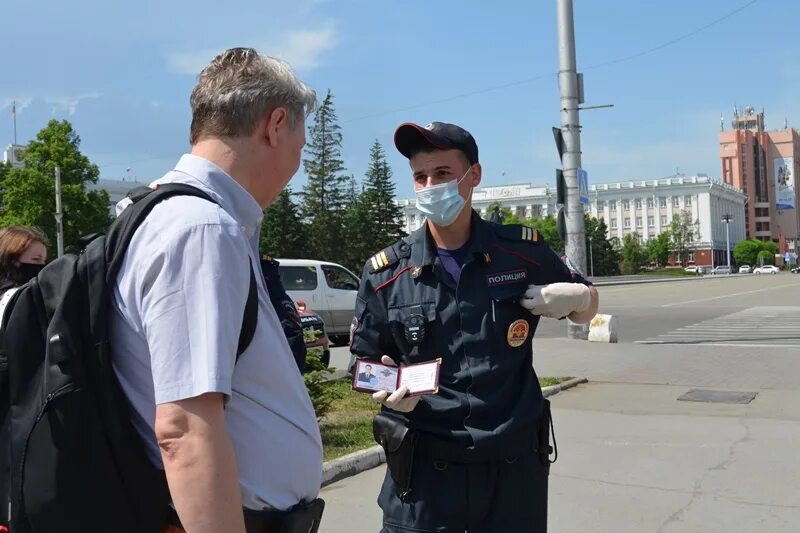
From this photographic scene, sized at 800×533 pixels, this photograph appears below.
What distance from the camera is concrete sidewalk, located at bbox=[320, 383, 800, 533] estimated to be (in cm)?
486

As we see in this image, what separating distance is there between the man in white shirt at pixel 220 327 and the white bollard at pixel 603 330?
14242 millimetres

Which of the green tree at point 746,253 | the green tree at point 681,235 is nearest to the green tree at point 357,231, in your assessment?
the green tree at point 681,235

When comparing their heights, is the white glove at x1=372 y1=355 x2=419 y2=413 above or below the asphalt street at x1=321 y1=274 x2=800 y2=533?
above

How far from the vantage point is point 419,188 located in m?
2.96

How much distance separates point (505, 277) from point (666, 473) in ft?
12.8

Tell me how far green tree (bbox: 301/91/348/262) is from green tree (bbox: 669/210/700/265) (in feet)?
230

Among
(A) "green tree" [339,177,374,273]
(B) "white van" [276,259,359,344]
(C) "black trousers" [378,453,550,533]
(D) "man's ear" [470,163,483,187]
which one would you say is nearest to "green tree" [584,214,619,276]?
(A) "green tree" [339,177,374,273]

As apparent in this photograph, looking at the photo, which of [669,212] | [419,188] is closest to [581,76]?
[419,188]

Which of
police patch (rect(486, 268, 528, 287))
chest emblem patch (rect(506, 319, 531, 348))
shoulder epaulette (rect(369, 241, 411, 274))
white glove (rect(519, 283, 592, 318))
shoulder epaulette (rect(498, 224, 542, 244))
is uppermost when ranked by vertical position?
shoulder epaulette (rect(498, 224, 542, 244))

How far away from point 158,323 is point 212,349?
0.35 ft

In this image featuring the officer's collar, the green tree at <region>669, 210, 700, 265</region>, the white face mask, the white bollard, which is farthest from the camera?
the green tree at <region>669, 210, 700, 265</region>

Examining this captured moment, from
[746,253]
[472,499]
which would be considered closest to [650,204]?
[746,253]

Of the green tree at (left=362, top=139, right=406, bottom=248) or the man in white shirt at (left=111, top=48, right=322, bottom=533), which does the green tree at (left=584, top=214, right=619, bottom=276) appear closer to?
the green tree at (left=362, top=139, right=406, bottom=248)

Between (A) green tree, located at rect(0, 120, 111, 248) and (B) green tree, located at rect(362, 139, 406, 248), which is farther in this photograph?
(B) green tree, located at rect(362, 139, 406, 248)
